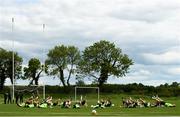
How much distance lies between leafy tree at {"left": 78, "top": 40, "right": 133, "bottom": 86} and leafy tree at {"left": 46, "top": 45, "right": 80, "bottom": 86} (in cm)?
331

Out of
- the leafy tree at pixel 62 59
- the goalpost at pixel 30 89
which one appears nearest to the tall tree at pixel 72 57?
the leafy tree at pixel 62 59

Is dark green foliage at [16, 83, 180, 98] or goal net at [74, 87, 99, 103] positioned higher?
dark green foliage at [16, 83, 180, 98]

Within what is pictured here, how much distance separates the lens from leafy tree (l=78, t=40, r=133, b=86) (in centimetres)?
13825

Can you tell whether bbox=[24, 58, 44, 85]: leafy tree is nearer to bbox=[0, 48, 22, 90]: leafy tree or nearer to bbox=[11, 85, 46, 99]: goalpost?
bbox=[0, 48, 22, 90]: leafy tree

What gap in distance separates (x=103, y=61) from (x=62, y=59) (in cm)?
1062

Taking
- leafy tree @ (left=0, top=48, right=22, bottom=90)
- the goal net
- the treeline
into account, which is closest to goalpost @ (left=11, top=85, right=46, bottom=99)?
the goal net

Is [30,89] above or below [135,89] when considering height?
below

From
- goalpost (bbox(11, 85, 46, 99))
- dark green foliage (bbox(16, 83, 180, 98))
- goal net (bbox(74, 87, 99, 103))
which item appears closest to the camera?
Result: goalpost (bbox(11, 85, 46, 99))

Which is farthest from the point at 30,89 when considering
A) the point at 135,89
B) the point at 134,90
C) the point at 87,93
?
the point at 135,89

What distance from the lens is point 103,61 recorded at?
140m

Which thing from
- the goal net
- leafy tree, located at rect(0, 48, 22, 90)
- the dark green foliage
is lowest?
the goal net

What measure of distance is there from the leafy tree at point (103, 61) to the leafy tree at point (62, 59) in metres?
3.31

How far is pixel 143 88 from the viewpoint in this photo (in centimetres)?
12888

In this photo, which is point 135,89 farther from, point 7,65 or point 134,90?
point 7,65
